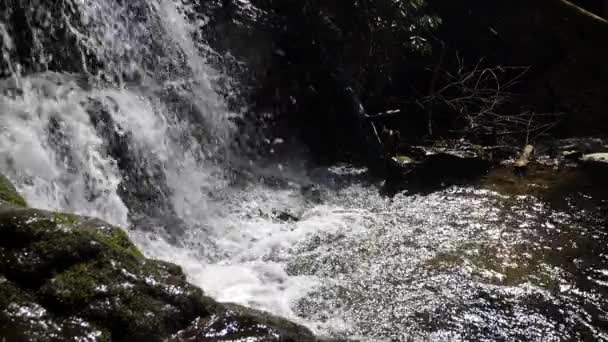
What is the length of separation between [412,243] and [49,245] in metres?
3.82

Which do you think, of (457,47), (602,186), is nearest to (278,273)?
(602,186)

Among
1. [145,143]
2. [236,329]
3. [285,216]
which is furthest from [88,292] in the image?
[145,143]

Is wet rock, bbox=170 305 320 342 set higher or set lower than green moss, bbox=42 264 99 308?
lower

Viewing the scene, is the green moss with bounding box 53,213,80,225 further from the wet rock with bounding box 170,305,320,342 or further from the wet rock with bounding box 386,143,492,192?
the wet rock with bounding box 386,143,492,192

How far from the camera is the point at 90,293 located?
252 centimetres

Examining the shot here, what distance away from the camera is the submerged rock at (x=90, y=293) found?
238cm

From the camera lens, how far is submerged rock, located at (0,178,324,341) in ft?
7.80

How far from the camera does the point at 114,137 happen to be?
600 centimetres

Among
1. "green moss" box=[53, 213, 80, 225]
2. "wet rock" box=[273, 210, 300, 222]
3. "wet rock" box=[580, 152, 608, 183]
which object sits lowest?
"wet rock" box=[580, 152, 608, 183]

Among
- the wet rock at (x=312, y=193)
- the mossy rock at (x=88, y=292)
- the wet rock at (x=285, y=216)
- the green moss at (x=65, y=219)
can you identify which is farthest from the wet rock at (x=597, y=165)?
the green moss at (x=65, y=219)

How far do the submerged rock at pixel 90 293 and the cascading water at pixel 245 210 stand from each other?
1.62m

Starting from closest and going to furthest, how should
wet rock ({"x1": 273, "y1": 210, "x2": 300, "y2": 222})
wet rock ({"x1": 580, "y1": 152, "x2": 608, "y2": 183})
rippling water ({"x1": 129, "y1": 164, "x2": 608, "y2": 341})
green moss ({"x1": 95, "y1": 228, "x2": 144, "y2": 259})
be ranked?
green moss ({"x1": 95, "y1": 228, "x2": 144, "y2": 259}) < rippling water ({"x1": 129, "y1": 164, "x2": 608, "y2": 341}) < wet rock ({"x1": 273, "y1": 210, "x2": 300, "y2": 222}) < wet rock ({"x1": 580, "y1": 152, "x2": 608, "y2": 183})

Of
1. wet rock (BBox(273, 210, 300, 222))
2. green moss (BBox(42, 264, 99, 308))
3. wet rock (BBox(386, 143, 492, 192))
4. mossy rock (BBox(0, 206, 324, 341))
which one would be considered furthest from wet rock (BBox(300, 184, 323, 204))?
green moss (BBox(42, 264, 99, 308))

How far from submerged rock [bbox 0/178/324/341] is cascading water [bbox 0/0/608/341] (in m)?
1.62
